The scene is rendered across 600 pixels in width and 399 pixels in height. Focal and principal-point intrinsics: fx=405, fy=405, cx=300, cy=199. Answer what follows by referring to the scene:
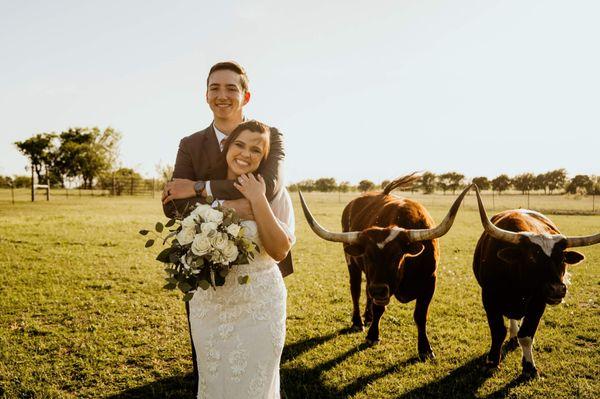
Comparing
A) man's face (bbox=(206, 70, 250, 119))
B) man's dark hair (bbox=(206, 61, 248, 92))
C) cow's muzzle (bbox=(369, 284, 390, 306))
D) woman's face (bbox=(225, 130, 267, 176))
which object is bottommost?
cow's muzzle (bbox=(369, 284, 390, 306))

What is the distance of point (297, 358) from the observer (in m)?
5.39

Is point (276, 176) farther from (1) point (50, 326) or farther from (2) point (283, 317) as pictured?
(1) point (50, 326)

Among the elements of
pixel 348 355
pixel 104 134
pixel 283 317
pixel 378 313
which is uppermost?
pixel 104 134

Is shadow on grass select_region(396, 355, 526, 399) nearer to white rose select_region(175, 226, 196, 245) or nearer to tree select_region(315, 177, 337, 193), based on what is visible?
white rose select_region(175, 226, 196, 245)

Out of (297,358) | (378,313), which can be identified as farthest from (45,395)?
(378,313)

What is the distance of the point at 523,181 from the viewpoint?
63.4 meters

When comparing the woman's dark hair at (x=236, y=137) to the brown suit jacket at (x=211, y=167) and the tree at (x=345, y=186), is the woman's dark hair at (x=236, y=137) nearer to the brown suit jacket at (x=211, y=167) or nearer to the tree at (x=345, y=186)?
the brown suit jacket at (x=211, y=167)

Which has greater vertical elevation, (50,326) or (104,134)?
(104,134)

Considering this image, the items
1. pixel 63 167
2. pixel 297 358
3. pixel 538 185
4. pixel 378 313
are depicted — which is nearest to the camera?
pixel 297 358

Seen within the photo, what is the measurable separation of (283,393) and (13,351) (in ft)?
12.5

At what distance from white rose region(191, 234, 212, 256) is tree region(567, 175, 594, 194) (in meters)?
62.0

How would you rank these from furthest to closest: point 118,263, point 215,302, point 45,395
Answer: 1. point 118,263
2. point 45,395
3. point 215,302

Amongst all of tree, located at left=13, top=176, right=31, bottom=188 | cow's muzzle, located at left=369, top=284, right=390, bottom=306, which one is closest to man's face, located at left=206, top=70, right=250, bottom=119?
cow's muzzle, located at left=369, top=284, right=390, bottom=306

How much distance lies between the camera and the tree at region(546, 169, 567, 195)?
62.9 meters
